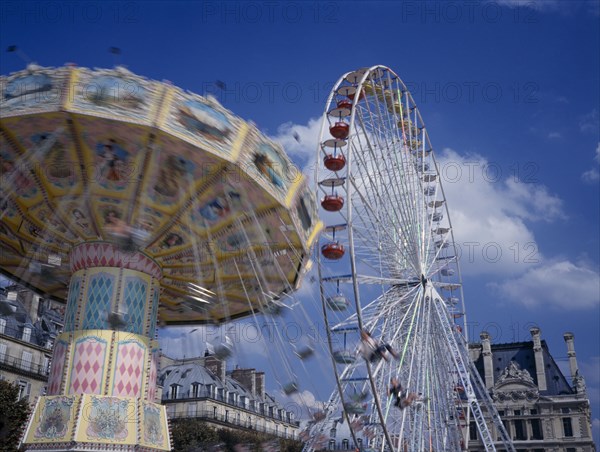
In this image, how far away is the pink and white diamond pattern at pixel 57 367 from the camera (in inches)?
707

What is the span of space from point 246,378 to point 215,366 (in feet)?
22.6

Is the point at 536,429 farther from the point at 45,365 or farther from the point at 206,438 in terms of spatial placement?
the point at 45,365

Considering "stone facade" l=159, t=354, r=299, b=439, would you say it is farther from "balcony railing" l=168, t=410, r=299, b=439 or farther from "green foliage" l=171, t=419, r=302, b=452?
"green foliage" l=171, t=419, r=302, b=452

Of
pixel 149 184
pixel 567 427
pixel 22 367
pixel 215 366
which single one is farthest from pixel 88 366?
pixel 567 427

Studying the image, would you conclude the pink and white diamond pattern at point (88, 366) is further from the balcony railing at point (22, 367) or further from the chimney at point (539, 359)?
the chimney at point (539, 359)

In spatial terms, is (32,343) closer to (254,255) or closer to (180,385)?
(180,385)

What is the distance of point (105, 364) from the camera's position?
17.9 meters

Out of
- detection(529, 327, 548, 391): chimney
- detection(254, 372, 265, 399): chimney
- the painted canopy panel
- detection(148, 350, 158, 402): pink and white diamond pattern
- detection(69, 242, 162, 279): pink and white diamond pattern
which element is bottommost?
detection(148, 350, 158, 402): pink and white diamond pattern

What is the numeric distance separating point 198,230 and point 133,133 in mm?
4409

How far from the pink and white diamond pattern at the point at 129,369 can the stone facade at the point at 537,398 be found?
6526 centimetres

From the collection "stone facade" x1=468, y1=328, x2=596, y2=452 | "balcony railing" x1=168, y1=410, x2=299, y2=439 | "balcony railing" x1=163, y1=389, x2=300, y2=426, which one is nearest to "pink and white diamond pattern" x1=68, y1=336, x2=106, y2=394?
"balcony railing" x1=168, y1=410, x2=299, y2=439

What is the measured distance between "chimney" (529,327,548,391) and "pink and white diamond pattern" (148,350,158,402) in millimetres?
66541

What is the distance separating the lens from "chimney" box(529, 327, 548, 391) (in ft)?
253

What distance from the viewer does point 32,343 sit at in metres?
45.0
